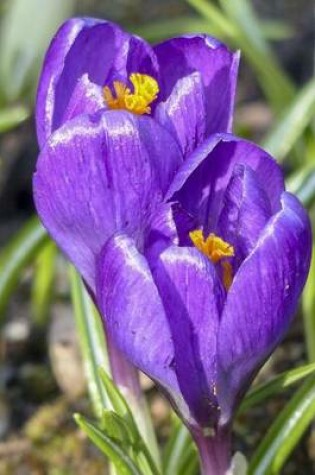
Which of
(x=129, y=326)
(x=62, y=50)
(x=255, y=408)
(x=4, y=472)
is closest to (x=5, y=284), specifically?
(x=4, y=472)

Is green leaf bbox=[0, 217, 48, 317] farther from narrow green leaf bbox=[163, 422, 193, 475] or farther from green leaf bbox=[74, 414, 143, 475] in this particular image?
green leaf bbox=[74, 414, 143, 475]

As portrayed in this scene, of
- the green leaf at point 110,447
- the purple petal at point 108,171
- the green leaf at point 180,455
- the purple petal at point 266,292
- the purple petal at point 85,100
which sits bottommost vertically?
the green leaf at point 180,455

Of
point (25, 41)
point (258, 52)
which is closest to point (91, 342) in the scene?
point (258, 52)

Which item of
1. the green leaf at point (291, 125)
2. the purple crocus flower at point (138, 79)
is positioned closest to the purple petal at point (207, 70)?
the purple crocus flower at point (138, 79)

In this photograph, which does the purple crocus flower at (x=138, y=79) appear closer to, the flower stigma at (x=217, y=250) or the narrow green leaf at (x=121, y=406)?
the flower stigma at (x=217, y=250)

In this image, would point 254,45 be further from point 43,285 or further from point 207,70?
point 207,70

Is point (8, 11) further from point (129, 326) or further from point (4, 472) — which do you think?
point (129, 326)
